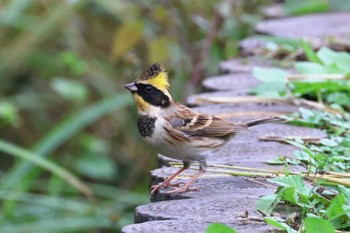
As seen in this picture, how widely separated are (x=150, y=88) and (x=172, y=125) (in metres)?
0.16

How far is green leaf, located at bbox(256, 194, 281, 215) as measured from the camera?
2.71 metres

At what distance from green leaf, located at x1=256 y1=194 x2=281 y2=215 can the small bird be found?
0.76m

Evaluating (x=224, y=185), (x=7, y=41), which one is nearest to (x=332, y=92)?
(x=224, y=185)

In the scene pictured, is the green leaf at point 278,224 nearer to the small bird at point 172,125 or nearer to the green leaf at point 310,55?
the small bird at point 172,125

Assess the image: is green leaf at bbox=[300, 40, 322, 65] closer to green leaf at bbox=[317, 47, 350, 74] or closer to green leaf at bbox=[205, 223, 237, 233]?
green leaf at bbox=[317, 47, 350, 74]

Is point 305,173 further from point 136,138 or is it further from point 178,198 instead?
point 136,138

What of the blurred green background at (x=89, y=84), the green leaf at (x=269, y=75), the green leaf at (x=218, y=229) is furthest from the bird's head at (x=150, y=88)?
the blurred green background at (x=89, y=84)

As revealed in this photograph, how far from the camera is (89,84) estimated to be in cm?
700

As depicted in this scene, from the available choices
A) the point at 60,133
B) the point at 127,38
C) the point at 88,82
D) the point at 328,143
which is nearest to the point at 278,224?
the point at 328,143

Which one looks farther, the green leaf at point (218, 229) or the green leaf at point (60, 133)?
the green leaf at point (60, 133)

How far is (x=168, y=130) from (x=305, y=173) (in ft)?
2.27

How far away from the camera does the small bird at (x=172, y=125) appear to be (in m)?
3.54

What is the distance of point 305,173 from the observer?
10.1ft

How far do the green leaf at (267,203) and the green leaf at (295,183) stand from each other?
0.14ft
